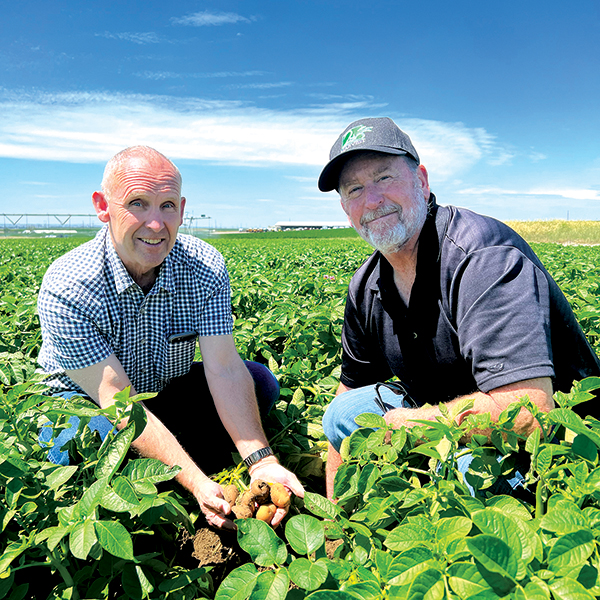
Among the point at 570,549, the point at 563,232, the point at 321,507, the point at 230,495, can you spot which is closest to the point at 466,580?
the point at 570,549

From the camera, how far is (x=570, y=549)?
32.9 inches

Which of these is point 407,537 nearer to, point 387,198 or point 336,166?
point 387,198

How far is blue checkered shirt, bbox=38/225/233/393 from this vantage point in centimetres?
217

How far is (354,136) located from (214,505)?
164 cm

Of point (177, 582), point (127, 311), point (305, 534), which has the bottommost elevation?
point (177, 582)

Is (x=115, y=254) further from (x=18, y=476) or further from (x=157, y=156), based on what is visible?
(x=18, y=476)

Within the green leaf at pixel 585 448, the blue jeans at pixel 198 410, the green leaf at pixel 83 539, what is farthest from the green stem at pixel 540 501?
the blue jeans at pixel 198 410

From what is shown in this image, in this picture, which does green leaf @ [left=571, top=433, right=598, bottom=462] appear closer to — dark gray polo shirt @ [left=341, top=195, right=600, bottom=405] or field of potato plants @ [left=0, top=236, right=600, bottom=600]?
field of potato plants @ [left=0, top=236, right=600, bottom=600]

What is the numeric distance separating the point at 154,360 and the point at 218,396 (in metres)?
0.45

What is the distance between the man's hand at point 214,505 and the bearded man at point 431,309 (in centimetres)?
52

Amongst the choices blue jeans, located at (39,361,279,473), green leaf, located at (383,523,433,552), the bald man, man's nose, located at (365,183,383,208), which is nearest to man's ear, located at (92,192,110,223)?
the bald man

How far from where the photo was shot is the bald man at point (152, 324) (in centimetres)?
213

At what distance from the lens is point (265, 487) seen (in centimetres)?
180

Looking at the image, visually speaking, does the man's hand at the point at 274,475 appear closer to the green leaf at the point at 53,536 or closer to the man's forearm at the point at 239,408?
the man's forearm at the point at 239,408
